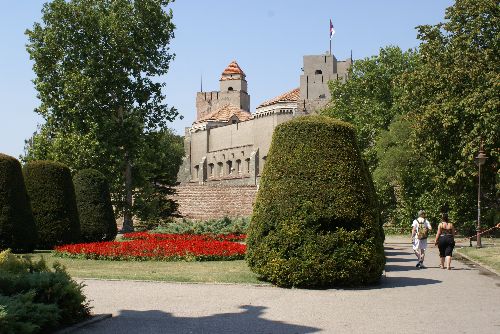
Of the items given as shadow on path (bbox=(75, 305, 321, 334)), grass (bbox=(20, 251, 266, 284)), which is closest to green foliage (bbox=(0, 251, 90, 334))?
shadow on path (bbox=(75, 305, 321, 334))

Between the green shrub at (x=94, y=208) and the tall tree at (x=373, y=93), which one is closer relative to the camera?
the green shrub at (x=94, y=208)

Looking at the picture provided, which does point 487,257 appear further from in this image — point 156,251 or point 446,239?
point 156,251

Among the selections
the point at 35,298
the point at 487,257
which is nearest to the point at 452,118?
the point at 487,257

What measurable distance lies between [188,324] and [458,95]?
89.2 ft

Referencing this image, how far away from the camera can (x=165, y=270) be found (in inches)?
668

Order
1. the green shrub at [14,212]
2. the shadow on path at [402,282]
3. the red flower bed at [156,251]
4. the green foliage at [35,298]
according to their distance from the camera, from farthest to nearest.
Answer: the green shrub at [14,212] < the red flower bed at [156,251] < the shadow on path at [402,282] < the green foliage at [35,298]

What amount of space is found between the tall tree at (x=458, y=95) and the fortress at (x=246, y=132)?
140ft

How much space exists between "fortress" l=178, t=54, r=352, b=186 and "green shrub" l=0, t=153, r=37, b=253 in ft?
181

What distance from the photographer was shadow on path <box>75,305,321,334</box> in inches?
341

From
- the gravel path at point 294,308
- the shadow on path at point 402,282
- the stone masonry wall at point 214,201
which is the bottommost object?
the shadow on path at point 402,282

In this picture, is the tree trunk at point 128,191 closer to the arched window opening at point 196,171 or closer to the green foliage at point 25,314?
the green foliage at point 25,314

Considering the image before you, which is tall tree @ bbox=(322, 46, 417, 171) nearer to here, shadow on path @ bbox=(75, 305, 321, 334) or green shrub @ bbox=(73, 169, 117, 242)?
green shrub @ bbox=(73, 169, 117, 242)

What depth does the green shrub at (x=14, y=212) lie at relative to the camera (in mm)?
21859

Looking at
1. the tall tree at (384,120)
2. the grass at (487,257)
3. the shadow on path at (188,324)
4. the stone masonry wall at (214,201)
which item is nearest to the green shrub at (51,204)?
the grass at (487,257)
